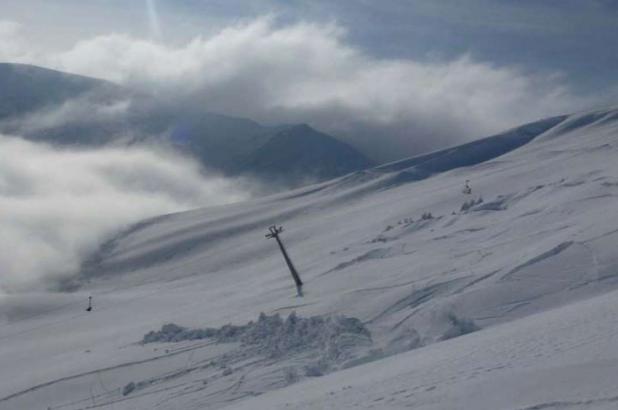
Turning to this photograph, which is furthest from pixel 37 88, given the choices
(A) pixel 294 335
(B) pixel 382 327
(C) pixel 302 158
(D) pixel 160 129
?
(B) pixel 382 327

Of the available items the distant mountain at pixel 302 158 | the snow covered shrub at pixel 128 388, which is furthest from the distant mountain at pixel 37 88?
the snow covered shrub at pixel 128 388

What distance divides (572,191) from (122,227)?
36.9 m

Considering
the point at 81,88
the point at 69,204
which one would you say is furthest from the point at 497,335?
the point at 81,88

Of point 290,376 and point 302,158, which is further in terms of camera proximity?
point 302,158

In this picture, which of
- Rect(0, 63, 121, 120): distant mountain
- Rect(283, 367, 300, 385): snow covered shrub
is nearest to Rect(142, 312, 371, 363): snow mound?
Rect(283, 367, 300, 385): snow covered shrub

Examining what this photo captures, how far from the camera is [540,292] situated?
12.3 meters

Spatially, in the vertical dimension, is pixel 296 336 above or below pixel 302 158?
below

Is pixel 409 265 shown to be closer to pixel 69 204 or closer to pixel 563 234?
pixel 563 234

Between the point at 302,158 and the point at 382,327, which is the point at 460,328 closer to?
the point at 382,327

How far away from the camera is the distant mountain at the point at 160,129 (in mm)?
107438

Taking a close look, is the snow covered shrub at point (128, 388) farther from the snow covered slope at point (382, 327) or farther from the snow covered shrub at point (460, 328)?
the snow covered shrub at point (460, 328)

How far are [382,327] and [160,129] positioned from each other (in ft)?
360

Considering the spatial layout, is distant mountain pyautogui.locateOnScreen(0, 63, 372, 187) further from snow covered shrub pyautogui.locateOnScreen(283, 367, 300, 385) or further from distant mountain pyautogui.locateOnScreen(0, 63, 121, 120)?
snow covered shrub pyautogui.locateOnScreen(283, 367, 300, 385)

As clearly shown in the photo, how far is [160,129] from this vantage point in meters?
119
